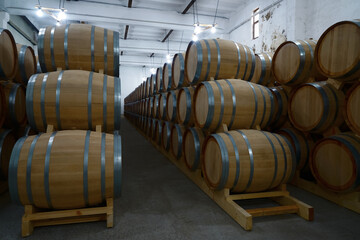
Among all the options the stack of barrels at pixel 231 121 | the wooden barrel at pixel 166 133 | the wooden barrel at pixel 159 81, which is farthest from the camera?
the wooden barrel at pixel 159 81

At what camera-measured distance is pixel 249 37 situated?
10336mm

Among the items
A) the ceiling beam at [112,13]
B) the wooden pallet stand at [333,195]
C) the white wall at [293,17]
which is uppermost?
the ceiling beam at [112,13]

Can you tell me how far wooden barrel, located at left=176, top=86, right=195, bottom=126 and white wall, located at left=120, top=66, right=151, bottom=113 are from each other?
20.1 metres

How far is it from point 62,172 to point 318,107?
3153mm

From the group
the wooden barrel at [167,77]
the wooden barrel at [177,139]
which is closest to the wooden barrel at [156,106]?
the wooden barrel at [167,77]

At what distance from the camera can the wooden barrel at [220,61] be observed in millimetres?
3490

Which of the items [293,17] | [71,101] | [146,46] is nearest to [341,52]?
[71,101]

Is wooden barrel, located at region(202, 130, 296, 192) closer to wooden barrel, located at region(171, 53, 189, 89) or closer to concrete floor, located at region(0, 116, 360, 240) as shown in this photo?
concrete floor, located at region(0, 116, 360, 240)

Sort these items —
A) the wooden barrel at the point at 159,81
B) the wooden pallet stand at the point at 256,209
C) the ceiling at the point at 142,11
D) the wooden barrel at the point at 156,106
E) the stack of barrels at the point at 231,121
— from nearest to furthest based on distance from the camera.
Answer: the wooden pallet stand at the point at 256,209
the stack of barrels at the point at 231,121
the wooden barrel at the point at 159,81
the wooden barrel at the point at 156,106
the ceiling at the point at 142,11

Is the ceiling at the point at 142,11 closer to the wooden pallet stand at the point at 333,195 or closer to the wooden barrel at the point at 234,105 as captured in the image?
the wooden barrel at the point at 234,105

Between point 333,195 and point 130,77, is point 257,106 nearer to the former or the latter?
point 333,195

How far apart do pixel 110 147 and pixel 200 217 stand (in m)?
1.24

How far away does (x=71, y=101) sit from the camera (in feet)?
8.76

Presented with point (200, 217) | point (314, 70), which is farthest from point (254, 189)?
point (314, 70)
